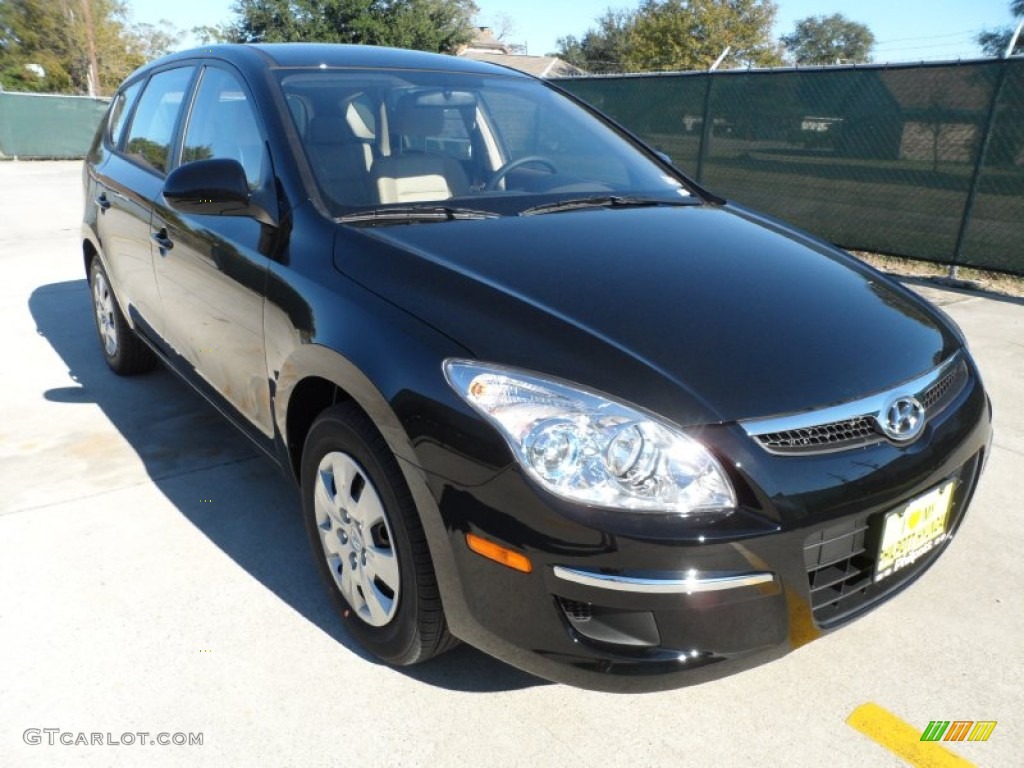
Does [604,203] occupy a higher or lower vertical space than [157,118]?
lower

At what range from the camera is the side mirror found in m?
2.41

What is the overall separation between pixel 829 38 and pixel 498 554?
9765cm

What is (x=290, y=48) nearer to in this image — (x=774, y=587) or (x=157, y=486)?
(x=157, y=486)

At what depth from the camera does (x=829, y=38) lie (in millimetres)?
85562

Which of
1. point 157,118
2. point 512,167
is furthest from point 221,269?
point 157,118

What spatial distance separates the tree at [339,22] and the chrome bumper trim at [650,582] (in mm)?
34513

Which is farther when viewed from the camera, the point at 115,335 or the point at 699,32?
the point at 699,32

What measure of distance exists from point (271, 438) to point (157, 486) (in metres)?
0.95

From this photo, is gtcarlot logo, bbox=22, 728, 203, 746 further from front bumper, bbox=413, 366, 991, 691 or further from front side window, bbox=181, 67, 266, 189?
front side window, bbox=181, 67, 266, 189

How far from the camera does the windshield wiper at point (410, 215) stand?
2344mm

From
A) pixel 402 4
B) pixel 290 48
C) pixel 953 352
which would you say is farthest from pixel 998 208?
pixel 402 4

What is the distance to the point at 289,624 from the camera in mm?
2396

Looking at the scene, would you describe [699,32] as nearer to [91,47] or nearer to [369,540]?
[91,47]

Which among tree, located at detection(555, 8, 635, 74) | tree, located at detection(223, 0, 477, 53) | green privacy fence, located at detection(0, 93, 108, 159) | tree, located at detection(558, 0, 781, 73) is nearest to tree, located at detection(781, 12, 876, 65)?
tree, located at detection(555, 8, 635, 74)
